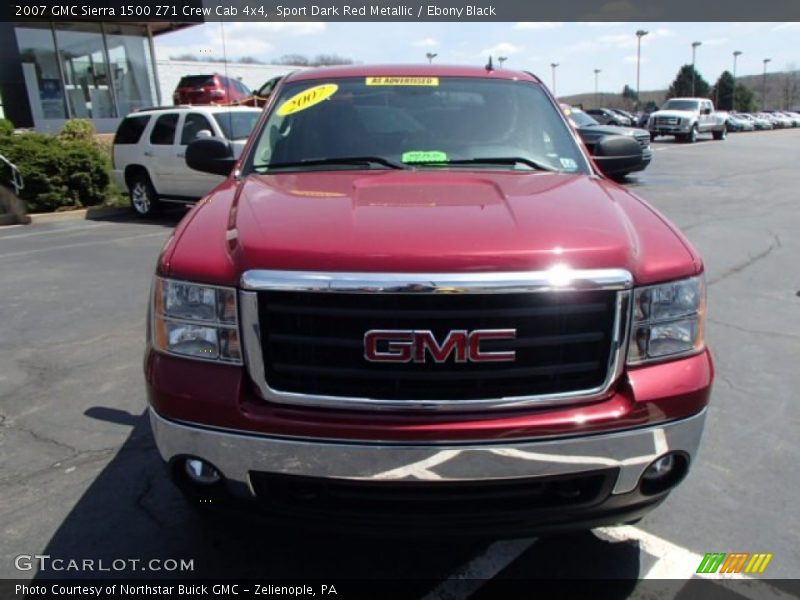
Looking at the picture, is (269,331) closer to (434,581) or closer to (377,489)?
(377,489)

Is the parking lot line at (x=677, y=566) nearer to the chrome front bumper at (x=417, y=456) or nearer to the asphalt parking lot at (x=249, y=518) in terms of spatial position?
the asphalt parking lot at (x=249, y=518)

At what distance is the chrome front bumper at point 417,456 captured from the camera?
6.53 feet

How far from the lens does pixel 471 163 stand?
126 inches

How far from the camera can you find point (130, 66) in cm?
2241

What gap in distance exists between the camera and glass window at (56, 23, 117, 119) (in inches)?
819

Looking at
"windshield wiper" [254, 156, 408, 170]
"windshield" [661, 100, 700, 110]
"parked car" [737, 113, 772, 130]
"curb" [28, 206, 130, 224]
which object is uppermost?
"windshield wiper" [254, 156, 408, 170]

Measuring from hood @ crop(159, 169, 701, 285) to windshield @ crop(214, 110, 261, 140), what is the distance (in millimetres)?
8851

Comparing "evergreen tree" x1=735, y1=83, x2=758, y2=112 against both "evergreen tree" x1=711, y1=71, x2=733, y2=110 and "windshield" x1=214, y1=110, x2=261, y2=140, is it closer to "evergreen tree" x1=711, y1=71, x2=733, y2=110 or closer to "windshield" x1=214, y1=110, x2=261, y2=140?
"evergreen tree" x1=711, y1=71, x2=733, y2=110

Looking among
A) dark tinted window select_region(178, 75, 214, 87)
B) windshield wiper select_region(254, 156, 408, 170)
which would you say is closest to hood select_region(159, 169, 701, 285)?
windshield wiper select_region(254, 156, 408, 170)

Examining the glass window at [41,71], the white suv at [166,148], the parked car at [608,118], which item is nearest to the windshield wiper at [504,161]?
the white suv at [166,148]

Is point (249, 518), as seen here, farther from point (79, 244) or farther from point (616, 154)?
point (79, 244)

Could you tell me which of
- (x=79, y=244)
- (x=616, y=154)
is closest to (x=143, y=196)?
(x=79, y=244)

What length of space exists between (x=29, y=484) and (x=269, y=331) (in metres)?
1.93

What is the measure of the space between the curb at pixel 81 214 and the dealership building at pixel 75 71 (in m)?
9.19
